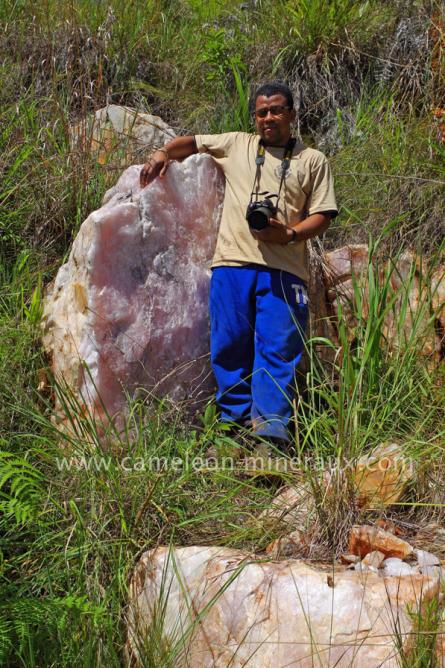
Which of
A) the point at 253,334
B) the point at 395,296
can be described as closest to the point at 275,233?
the point at 253,334

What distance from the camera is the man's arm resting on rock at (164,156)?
391cm

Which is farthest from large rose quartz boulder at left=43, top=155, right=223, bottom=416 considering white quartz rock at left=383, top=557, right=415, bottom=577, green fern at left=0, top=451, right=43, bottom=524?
white quartz rock at left=383, top=557, right=415, bottom=577

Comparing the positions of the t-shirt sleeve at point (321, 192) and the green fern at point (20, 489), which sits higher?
the t-shirt sleeve at point (321, 192)

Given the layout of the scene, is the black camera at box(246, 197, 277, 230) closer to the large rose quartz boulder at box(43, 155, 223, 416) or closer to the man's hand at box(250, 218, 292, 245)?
the man's hand at box(250, 218, 292, 245)

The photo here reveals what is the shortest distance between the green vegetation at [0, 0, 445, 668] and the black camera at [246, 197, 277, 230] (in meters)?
0.57

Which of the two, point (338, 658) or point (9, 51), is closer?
point (338, 658)

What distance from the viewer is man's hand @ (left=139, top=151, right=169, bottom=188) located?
12.8ft

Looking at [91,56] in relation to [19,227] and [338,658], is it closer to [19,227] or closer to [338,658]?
[19,227]

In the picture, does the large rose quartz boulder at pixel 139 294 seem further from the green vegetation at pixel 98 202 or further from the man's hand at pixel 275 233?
the man's hand at pixel 275 233

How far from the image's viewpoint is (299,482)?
317 centimetres

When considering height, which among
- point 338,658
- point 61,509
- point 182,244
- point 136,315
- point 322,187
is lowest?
point 338,658

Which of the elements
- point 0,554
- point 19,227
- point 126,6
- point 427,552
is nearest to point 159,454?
point 0,554

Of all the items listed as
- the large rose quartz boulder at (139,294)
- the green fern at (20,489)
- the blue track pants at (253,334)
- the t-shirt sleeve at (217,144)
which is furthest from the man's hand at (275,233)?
the green fern at (20,489)

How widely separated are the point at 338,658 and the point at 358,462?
789 mm
